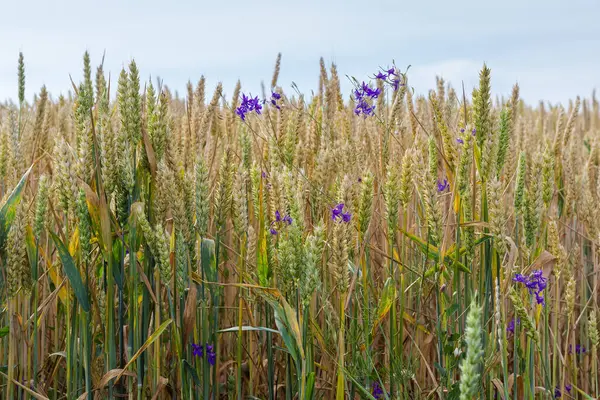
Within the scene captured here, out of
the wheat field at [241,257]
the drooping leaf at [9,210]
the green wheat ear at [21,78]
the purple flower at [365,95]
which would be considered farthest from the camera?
the green wheat ear at [21,78]

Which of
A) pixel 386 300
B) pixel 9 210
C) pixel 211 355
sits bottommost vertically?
pixel 211 355

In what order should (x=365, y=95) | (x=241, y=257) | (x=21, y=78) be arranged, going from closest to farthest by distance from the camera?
(x=241, y=257) < (x=365, y=95) < (x=21, y=78)

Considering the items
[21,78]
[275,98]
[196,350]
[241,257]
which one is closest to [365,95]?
[275,98]

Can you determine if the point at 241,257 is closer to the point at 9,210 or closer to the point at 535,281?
the point at 9,210

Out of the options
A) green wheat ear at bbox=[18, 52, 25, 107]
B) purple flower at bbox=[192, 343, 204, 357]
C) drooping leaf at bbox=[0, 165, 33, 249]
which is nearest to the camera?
drooping leaf at bbox=[0, 165, 33, 249]

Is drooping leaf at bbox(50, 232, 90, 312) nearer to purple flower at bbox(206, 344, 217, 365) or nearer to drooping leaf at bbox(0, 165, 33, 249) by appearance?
drooping leaf at bbox(0, 165, 33, 249)

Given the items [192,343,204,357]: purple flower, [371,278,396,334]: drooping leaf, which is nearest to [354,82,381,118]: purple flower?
[371,278,396,334]: drooping leaf

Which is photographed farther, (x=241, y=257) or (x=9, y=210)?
(x=241, y=257)

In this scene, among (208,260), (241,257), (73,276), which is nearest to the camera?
(73,276)

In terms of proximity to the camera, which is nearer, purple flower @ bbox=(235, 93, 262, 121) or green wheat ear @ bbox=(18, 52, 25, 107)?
purple flower @ bbox=(235, 93, 262, 121)

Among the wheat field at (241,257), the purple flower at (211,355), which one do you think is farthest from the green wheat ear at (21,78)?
the purple flower at (211,355)

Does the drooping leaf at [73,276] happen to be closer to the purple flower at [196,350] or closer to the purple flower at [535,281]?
the purple flower at [196,350]

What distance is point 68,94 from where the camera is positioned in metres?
7.47

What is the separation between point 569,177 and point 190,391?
160 cm
